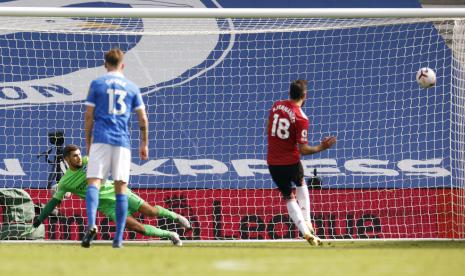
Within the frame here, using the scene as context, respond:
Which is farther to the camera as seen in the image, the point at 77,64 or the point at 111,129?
the point at 77,64

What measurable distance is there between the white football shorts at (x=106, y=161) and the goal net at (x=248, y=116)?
4497mm

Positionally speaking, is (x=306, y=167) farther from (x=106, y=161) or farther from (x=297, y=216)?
(x=106, y=161)

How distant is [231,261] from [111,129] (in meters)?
1.72

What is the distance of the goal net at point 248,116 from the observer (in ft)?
42.6

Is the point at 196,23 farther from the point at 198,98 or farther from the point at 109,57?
the point at 109,57

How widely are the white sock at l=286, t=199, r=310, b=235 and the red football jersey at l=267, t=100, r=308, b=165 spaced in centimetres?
43

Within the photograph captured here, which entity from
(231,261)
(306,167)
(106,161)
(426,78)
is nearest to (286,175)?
(426,78)

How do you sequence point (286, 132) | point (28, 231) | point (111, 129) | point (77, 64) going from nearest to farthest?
1. point (111, 129)
2. point (286, 132)
3. point (28, 231)
4. point (77, 64)

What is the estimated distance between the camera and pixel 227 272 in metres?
6.29

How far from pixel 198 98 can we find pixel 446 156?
138 inches

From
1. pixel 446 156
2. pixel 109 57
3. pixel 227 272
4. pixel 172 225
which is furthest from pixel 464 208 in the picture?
pixel 227 272

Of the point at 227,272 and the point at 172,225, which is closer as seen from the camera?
the point at 227,272

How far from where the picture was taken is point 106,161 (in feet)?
27.6

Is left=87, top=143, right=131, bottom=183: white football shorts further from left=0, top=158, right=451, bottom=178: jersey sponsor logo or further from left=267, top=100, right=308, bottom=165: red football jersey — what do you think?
left=0, top=158, right=451, bottom=178: jersey sponsor logo
